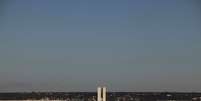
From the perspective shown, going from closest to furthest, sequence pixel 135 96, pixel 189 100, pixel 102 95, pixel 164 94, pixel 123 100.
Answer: pixel 102 95
pixel 189 100
pixel 123 100
pixel 164 94
pixel 135 96

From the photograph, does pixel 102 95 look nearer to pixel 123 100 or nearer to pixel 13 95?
pixel 123 100

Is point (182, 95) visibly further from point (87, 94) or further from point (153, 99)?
point (87, 94)

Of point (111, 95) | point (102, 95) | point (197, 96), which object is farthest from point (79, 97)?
point (102, 95)

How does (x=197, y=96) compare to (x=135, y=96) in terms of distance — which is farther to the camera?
(x=135, y=96)

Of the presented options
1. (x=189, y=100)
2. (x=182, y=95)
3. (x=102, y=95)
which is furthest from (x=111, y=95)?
(x=102, y=95)

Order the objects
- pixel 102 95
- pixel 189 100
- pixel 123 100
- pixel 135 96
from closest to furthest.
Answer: pixel 102 95 → pixel 189 100 → pixel 123 100 → pixel 135 96

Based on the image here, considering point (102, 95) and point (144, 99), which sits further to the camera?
point (144, 99)

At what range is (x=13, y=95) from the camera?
317 feet

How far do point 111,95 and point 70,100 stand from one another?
8.17 metres

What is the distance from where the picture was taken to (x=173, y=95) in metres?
94.0

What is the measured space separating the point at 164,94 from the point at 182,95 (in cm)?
335

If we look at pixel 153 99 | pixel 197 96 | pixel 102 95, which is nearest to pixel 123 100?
pixel 153 99

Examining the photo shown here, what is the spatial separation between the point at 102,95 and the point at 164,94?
80.2 m

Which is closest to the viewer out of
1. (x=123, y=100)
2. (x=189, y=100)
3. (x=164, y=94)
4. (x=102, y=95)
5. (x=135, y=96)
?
(x=102, y=95)
